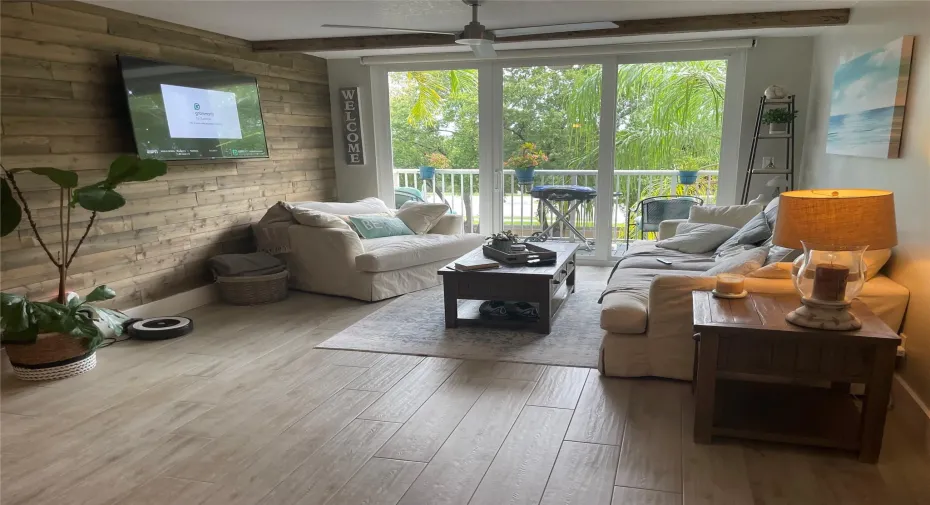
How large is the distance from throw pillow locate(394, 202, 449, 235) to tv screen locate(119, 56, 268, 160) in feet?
4.45

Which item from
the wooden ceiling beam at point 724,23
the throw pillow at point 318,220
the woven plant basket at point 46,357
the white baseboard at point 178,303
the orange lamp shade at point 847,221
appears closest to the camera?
the orange lamp shade at point 847,221

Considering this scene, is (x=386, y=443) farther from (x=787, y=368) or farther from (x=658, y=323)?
(x=787, y=368)

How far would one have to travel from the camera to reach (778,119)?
4.52 metres

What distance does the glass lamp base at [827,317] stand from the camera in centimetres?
207

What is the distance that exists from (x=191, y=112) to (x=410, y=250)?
189 centimetres

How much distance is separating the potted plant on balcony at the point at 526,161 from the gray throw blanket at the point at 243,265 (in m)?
2.48

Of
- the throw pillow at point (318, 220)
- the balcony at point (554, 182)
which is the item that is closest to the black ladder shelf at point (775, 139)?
the balcony at point (554, 182)

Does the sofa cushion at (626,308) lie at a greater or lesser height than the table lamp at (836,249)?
lesser

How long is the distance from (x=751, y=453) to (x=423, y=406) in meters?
1.36

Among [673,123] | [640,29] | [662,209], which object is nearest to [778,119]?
[673,123]

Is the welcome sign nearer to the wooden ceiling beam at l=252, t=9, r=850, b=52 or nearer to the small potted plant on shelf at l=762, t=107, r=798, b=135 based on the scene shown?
the wooden ceiling beam at l=252, t=9, r=850, b=52

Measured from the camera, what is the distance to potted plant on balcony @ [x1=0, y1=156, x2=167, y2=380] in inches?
110

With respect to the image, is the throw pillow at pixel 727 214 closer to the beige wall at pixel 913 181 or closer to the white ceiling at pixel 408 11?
the beige wall at pixel 913 181

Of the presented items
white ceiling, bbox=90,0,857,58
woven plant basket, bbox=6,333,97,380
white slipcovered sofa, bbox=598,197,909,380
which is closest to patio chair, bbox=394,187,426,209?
white ceiling, bbox=90,0,857,58
